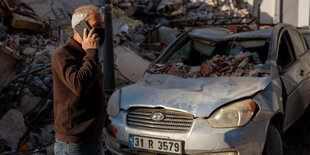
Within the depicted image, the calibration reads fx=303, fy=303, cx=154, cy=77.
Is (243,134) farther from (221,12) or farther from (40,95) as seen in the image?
(221,12)

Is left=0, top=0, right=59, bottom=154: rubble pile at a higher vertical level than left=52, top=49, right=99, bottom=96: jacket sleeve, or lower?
lower

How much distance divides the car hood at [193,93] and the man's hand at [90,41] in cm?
128

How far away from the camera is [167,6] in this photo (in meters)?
17.4

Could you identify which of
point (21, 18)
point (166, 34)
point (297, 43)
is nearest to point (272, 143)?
point (297, 43)

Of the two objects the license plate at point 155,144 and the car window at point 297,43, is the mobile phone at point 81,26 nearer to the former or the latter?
the license plate at point 155,144

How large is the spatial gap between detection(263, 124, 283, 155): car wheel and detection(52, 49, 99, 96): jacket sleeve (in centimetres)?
196

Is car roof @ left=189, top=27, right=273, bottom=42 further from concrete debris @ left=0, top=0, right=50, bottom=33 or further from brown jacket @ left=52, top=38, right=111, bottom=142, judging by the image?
concrete debris @ left=0, top=0, right=50, bottom=33

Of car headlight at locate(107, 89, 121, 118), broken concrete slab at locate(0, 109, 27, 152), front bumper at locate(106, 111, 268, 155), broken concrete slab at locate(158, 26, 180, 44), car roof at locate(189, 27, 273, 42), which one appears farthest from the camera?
broken concrete slab at locate(158, 26, 180, 44)

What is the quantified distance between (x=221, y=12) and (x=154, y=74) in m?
14.9

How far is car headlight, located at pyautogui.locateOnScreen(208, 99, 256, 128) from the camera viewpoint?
2619mm

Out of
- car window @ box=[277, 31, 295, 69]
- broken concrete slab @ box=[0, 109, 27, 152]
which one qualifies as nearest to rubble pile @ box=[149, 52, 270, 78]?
car window @ box=[277, 31, 295, 69]

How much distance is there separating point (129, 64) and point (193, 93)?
439 centimetres

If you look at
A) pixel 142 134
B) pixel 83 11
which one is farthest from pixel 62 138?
pixel 142 134

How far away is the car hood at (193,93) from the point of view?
2748 mm
